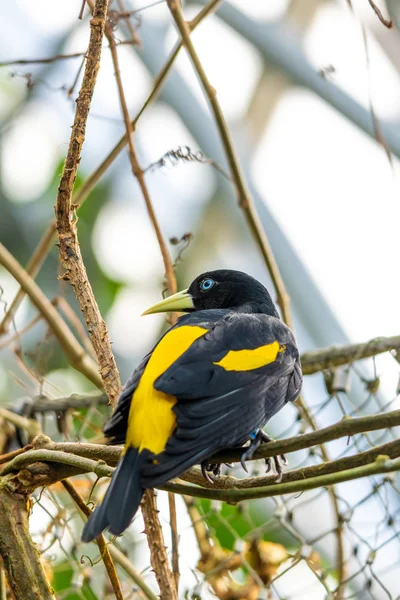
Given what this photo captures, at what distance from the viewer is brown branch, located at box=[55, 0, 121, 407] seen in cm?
187

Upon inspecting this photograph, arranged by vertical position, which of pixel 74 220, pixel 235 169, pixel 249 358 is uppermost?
pixel 235 169

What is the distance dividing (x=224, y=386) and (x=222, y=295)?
104 cm

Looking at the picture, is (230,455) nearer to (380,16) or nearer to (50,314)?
(50,314)

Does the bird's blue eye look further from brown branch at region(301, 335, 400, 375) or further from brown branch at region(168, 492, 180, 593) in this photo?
brown branch at region(168, 492, 180, 593)

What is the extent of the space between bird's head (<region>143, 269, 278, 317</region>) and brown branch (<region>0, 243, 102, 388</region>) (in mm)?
311

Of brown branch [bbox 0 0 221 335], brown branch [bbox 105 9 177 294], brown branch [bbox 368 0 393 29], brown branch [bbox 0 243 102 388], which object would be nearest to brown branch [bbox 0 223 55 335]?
brown branch [bbox 0 0 221 335]

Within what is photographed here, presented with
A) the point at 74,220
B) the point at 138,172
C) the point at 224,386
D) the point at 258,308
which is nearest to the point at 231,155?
the point at 138,172

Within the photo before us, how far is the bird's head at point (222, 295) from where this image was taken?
9.46 ft

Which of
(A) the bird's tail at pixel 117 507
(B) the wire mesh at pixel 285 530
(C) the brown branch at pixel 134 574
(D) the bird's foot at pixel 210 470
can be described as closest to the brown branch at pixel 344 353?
(B) the wire mesh at pixel 285 530

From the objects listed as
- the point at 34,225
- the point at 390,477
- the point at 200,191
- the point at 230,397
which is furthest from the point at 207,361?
the point at 34,225

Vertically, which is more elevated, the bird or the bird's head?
the bird's head

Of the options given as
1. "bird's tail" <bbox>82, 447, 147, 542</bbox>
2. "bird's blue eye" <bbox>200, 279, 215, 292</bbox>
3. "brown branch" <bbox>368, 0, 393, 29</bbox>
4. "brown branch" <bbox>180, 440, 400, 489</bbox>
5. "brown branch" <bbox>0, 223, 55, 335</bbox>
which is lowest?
"brown branch" <bbox>180, 440, 400, 489</bbox>

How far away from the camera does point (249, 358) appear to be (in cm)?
214

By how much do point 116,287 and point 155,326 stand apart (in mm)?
466
